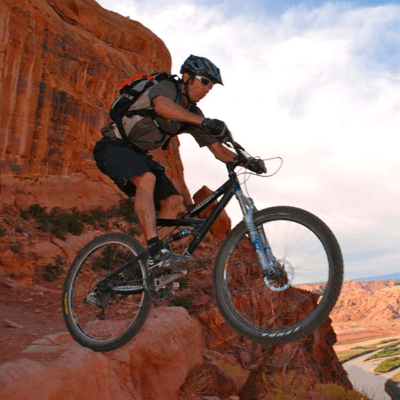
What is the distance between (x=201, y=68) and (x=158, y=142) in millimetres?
960

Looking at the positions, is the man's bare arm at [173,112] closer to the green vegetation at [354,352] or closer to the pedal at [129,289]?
the pedal at [129,289]

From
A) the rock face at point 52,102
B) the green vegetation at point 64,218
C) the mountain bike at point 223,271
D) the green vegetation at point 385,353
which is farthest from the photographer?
the green vegetation at point 385,353

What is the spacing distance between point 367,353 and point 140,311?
109385 mm

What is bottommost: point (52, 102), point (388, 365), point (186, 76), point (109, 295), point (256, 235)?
point (388, 365)

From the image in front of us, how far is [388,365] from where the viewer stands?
86.4 metres

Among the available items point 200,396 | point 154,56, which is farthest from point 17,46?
point 200,396

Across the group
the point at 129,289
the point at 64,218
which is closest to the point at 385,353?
the point at 64,218

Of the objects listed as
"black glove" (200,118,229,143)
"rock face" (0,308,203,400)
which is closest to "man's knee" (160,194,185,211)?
"black glove" (200,118,229,143)

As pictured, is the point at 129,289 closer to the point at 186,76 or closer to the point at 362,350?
the point at 186,76

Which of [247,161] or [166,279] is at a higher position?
[247,161]

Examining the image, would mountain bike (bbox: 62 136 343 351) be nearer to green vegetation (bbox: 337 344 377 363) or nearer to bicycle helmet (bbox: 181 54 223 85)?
bicycle helmet (bbox: 181 54 223 85)

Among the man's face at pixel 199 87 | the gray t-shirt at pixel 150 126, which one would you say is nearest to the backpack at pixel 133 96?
the gray t-shirt at pixel 150 126

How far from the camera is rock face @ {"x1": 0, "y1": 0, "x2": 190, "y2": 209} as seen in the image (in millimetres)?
18047

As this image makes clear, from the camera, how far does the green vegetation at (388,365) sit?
8438 cm
